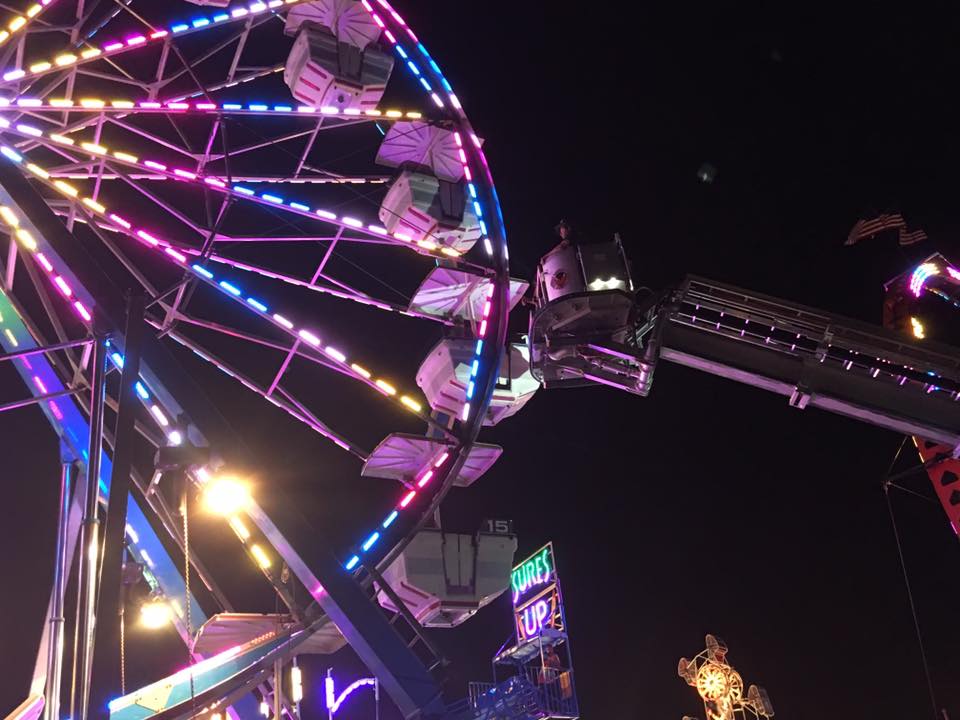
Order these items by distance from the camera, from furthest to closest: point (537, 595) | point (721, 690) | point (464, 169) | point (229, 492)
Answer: point (537, 595)
point (721, 690)
point (464, 169)
point (229, 492)

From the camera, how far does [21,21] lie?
9.79 meters

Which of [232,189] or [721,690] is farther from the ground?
[232,189]

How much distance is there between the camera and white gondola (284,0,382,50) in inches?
506

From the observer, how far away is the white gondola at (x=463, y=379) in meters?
12.4

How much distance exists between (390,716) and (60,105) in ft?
83.9

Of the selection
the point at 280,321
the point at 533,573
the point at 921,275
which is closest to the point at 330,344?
the point at 280,321

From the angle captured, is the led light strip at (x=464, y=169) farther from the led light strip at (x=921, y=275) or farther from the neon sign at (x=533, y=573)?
the neon sign at (x=533, y=573)

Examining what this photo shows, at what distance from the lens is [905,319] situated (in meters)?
14.2

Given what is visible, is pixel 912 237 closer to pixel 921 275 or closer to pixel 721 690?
pixel 921 275

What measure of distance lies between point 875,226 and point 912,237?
0.72 metres

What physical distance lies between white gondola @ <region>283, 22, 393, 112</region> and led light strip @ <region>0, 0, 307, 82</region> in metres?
1.33

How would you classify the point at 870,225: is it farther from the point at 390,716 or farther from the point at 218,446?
the point at 390,716

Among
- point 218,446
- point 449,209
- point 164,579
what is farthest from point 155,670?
point 218,446

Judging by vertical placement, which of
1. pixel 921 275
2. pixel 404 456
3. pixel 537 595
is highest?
pixel 921 275
